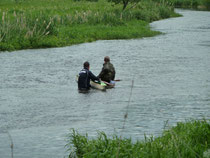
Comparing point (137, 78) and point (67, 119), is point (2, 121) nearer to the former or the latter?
point (67, 119)

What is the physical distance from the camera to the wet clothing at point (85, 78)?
17266 mm

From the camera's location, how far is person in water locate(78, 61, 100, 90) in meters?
17.2

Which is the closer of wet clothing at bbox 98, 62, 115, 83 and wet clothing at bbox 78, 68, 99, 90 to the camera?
wet clothing at bbox 78, 68, 99, 90

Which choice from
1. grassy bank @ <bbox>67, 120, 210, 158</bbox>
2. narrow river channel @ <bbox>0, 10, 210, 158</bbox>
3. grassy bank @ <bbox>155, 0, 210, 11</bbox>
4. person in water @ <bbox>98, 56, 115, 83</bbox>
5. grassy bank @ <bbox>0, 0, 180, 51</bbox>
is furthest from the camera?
→ grassy bank @ <bbox>155, 0, 210, 11</bbox>

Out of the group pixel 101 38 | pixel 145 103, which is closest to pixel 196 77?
pixel 145 103

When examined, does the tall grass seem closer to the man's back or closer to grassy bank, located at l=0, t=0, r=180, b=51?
grassy bank, located at l=0, t=0, r=180, b=51

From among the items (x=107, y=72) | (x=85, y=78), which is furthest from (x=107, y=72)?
(x=85, y=78)

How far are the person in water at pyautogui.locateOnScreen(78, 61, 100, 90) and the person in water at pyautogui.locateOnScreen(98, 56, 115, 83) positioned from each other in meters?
0.92

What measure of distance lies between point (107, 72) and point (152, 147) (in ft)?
32.3

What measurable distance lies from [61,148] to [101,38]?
89.4ft

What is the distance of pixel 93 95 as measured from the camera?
56.9 ft

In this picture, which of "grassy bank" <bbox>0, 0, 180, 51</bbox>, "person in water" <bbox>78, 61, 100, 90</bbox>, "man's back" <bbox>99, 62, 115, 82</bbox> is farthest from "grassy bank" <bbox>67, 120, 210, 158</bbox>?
"grassy bank" <bbox>0, 0, 180, 51</bbox>

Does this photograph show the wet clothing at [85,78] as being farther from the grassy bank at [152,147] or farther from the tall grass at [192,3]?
the tall grass at [192,3]

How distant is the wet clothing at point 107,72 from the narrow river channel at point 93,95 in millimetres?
611
